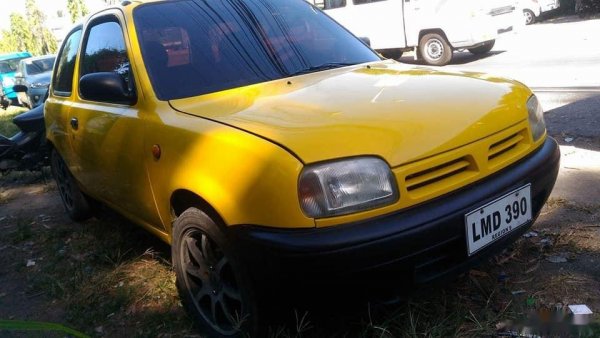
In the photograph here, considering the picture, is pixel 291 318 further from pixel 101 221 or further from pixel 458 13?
pixel 458 13

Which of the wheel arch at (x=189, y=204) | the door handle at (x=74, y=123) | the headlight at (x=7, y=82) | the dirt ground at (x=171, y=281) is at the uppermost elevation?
the door handle at (x=74, y=123)

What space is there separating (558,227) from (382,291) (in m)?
1.81

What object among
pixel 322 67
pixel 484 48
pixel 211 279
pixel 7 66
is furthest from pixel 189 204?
pixel 7 66

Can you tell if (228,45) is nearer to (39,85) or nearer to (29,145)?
(29,145)

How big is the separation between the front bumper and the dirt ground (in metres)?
0.42

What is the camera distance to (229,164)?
2.13 metres

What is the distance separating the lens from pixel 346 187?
198 centimetres

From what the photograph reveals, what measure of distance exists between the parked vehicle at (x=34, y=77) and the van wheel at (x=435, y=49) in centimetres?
899

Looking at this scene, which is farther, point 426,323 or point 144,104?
point 144,104

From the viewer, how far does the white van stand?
1154 cm

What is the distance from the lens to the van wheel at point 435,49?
12.0 m

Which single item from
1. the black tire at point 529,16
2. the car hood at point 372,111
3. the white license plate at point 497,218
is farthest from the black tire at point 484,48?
the white license plate at point 497,218

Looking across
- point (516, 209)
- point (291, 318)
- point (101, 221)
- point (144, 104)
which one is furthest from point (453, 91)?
point (101, 221)

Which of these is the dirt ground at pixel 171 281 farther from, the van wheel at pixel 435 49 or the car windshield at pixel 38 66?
the car windshield at pixel 38 66
